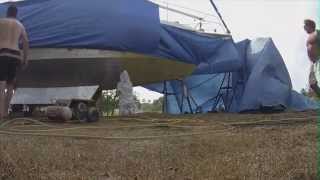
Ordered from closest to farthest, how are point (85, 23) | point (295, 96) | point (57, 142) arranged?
point (57, 142)
point (85, 23)
point (295, 96)

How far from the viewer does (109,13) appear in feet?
23.6

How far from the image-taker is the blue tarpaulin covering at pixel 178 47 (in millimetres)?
7160

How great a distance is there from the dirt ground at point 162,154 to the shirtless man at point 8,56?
1.04 metres

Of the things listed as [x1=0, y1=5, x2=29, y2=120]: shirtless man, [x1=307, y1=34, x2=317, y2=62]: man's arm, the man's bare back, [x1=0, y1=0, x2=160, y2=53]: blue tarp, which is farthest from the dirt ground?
[x1=0, y1=0, x2=160, y2=53]: blue tarp

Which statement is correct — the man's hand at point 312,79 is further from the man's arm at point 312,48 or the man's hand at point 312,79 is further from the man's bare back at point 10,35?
the man's bare back at point 10,35

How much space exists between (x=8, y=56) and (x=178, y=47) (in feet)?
11.8

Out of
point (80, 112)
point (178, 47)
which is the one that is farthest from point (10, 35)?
point (178, 47)

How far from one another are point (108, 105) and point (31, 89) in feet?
16.5

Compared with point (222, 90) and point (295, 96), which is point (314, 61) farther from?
point (222, 90)

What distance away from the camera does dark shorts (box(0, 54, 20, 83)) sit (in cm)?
534

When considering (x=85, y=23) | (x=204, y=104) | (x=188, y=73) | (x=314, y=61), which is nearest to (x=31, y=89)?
(x=85, y=23)

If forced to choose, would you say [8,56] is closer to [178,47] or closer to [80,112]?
[80,112]

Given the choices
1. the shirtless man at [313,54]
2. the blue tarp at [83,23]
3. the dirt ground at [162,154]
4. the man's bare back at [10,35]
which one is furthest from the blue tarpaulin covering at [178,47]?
the dirt ground at [162,154]

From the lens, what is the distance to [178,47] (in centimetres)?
850
